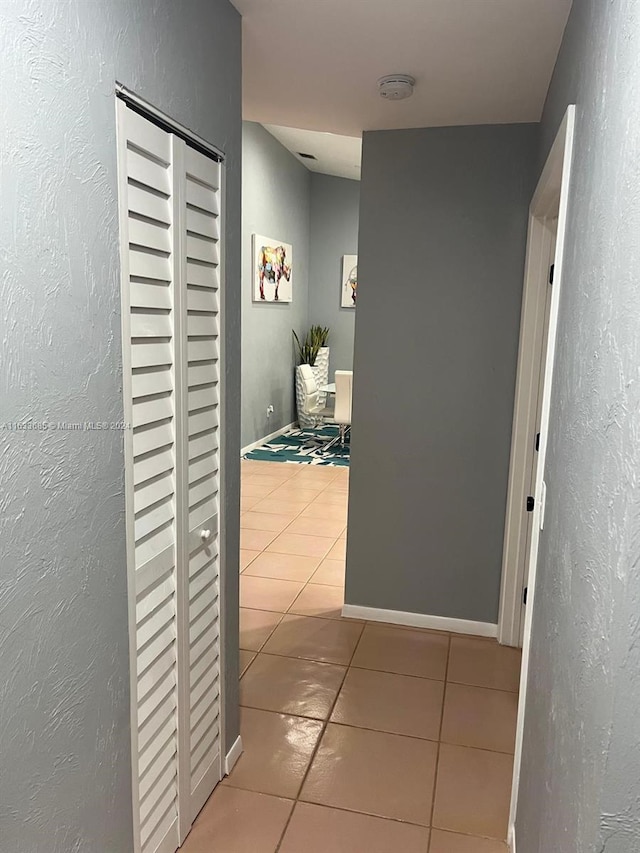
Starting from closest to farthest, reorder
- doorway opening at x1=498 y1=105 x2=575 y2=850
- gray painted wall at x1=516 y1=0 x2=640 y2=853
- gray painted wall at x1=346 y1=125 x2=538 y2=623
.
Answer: gray painted wall at x1=516 y1=0 x2=640 y2=853, doorway opening at x1=498 y1=105 x2=575 y2=850, gray painted wall at x1=346 y1=125 x2=538 y2=623

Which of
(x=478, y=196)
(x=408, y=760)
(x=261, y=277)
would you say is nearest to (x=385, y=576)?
(x=408, y=760)

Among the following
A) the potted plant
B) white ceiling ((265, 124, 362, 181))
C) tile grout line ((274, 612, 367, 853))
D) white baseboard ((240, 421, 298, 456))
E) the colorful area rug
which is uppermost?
white ceiling ((265, 124, 362, 181))

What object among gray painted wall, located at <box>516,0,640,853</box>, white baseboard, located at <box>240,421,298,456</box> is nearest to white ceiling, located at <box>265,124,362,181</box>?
white baseboard, located at <box>240,421,298,456</box>

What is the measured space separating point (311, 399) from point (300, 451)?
1.01 meters

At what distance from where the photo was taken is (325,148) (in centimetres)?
718

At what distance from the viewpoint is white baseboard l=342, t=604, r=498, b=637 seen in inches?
129

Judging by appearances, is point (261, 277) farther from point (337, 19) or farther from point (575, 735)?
point (575, 735)

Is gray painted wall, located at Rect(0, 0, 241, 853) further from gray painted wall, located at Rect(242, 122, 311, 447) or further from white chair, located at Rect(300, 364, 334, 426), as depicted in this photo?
white chair, located at Rect(300, 364, 334, 426)

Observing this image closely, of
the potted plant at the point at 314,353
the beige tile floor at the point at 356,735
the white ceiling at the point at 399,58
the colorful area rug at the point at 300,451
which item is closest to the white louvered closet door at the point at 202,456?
the beige tile floor at the point at 356,735

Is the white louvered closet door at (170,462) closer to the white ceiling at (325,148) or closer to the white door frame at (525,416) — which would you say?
the white door frame at (525,416)

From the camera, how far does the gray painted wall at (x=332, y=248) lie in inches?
344

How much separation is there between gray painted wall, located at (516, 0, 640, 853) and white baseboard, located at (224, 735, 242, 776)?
98 cm

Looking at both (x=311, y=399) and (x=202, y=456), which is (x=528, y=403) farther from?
(x=311, y=399)

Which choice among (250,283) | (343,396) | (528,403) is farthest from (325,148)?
(528,403)
